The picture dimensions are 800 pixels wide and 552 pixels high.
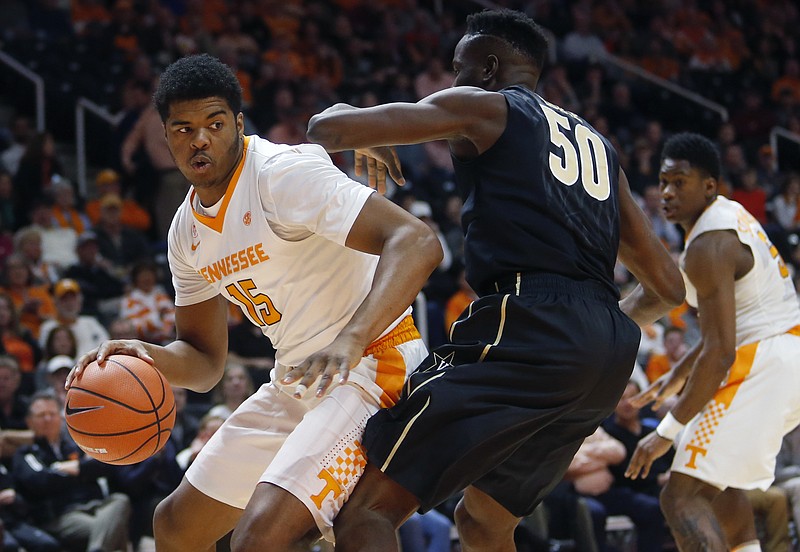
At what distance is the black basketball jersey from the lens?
3559 mm

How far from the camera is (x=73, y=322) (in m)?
9.05

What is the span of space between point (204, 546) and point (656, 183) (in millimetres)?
10552

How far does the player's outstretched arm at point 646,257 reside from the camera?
4020 millimetres

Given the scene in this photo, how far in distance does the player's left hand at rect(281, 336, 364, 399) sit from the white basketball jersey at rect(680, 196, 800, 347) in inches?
99.5

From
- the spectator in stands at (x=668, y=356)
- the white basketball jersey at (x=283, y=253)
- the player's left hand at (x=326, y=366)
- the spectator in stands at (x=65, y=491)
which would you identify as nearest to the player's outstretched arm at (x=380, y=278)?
the player's left hand at (x=326, y=366)

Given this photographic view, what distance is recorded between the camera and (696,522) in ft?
16.2

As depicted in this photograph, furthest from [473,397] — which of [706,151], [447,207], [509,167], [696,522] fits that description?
[447,207]

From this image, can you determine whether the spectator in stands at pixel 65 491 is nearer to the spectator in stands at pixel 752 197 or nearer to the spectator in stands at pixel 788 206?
the spectator in stands at pixel 752 197

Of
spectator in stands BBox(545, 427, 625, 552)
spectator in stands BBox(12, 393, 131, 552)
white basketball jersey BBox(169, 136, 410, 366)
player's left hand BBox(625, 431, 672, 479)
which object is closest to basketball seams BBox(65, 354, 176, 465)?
white basketball jersey BBox(169, 136, 410, 366)

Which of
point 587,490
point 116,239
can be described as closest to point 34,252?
point 116,239

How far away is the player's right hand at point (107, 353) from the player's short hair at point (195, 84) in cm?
84

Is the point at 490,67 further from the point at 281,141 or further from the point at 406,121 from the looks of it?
the point at 281,141

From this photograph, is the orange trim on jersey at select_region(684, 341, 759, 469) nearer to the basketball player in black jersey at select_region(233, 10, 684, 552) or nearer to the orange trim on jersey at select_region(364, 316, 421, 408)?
the basketball player in black jersey at select_region(233, 10, 684, 552)

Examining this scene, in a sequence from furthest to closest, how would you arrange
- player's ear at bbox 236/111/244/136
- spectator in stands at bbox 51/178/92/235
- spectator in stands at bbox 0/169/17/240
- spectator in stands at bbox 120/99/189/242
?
spectator in stands at bbox 120/99/189/242, spectator in stands at bbox 51/178/92/235, spectator in stands at bbox 0/169/17/240, player's ear at bbox 236/111/244/136
